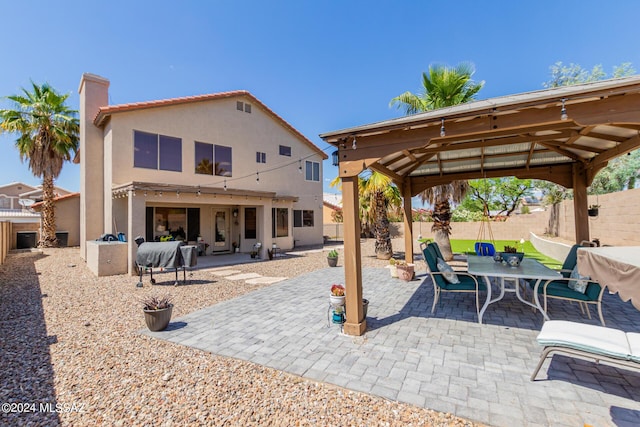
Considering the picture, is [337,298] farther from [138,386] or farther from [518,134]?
[518,134]

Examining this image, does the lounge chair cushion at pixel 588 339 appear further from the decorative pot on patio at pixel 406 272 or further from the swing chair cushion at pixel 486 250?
the swing chair cushion at pixel 486 250

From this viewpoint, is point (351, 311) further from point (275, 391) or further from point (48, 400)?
point (48, 400)

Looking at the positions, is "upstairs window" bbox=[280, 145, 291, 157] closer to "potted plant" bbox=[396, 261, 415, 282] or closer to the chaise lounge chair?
"potted plant" bbox=[396, 261, 415, 282]

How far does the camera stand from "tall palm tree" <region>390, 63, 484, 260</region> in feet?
34.3

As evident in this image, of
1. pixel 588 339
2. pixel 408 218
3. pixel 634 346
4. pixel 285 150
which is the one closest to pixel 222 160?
pixel 285 150

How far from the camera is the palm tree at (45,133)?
1470cm

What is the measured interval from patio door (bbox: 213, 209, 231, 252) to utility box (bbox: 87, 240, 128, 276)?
5168 millimetres

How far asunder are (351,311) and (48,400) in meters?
3.76

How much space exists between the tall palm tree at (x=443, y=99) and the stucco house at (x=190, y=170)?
7160 mm

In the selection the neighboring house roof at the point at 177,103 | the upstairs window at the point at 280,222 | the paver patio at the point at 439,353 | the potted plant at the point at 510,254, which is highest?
the neighboring house roof at the point at 177,103

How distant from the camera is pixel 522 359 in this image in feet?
12.2

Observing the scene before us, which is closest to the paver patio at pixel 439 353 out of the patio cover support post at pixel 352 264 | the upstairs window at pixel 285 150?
the patio cover support post at pixel 352 264

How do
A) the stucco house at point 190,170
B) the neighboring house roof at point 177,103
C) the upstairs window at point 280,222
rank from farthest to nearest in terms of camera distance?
the upstairs window at point 280,222 → the stucco house at point 190,170 → the neighboring house roof at point 177,103

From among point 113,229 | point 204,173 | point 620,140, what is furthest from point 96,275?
point 620,140
